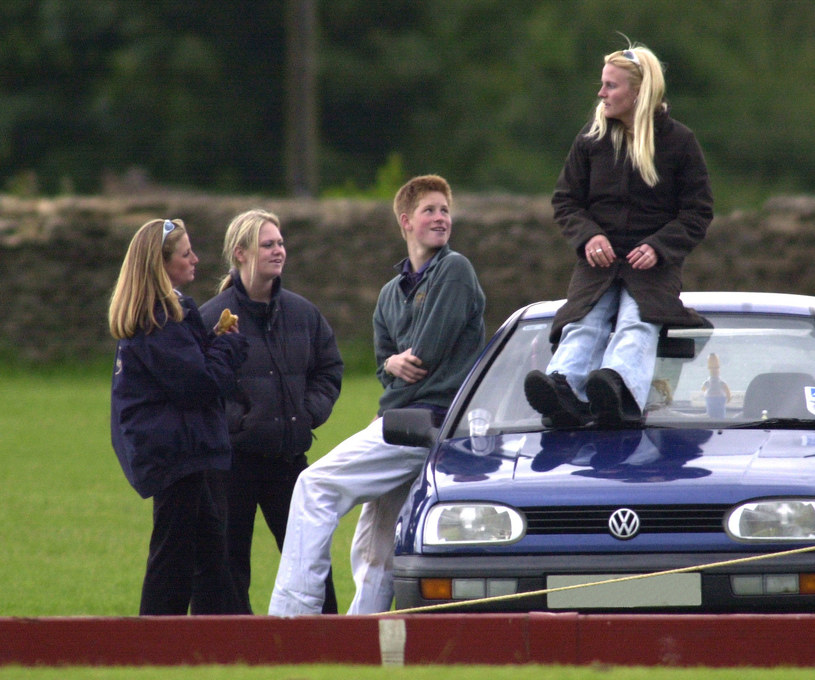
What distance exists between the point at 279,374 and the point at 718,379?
2.13 meters

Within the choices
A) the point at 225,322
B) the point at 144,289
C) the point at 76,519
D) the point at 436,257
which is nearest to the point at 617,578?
the point at 436,257

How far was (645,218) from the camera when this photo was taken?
20.5ft

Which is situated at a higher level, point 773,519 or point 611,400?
point 611,400

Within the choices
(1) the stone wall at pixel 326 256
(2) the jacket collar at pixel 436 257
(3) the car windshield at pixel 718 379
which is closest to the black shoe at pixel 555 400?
(3) the car windshield at pixel 718 379

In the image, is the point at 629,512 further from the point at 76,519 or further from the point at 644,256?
the point at 76,519

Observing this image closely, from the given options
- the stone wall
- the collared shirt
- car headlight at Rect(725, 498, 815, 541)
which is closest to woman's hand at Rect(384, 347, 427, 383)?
the collared shirt

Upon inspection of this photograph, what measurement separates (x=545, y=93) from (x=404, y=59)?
4.36 m

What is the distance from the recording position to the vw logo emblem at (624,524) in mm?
5156

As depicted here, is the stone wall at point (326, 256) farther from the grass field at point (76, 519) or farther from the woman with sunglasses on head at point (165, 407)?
the woman with sunglasses on head at point (165, 407)

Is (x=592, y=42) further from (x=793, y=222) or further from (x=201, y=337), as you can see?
(x=201, y=337)

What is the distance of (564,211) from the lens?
6.42 meters

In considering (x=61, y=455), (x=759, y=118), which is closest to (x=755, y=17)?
(x=759, y=118)

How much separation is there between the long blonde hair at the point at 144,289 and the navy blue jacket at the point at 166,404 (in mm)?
44

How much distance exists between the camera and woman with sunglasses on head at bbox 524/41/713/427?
6.02 m
